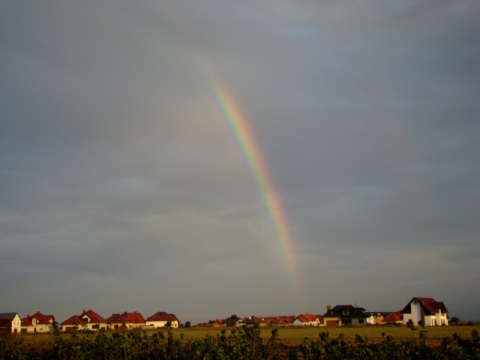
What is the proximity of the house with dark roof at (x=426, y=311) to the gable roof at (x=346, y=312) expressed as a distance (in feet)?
34.2

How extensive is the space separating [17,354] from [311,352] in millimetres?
9794

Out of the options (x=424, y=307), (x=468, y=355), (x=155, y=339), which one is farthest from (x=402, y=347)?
(x=424, y=307)

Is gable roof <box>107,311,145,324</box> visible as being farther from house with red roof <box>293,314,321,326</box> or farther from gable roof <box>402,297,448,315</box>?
gable roof <box>402,297,448,315</box>

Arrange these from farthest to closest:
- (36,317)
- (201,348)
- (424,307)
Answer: (36,317) → (424,307) → (201,348)

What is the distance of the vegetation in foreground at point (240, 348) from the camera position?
16984mm

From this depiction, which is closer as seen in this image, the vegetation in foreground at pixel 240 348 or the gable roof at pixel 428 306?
the vegetation in foreground at pixel 240 348

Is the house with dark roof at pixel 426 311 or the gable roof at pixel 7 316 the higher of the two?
the gable roof at pixel 7 316

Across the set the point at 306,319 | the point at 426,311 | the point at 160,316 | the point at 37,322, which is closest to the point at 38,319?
the point at 37,322

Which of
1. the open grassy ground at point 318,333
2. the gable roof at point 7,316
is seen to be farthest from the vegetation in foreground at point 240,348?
the gable roof at point 7,316

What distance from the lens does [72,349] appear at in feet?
60.7

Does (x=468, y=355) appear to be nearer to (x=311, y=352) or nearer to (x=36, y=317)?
(x=311, y=352)

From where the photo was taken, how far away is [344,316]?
11131 centimetres

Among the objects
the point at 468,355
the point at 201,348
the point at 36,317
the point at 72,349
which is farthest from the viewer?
the point at 36,317

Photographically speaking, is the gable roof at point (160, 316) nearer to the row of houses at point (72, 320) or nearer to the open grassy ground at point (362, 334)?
the row of houses at point (72, 320)
